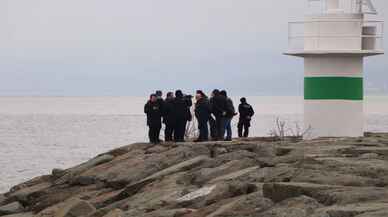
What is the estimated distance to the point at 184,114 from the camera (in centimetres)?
1908

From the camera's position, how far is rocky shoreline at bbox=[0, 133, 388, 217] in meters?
10.7

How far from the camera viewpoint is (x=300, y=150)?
1491 centimetres

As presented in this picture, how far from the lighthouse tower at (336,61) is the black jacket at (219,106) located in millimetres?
2086

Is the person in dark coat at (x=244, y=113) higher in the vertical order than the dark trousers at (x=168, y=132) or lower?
higher

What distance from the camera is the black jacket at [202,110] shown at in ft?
63.4

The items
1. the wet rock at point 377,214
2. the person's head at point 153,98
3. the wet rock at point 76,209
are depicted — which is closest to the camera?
the wet rock at point 377,214

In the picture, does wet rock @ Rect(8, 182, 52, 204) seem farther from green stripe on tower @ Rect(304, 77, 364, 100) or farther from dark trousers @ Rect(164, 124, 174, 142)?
green stripe on tower @ Rect(304, 77, 364, 100)

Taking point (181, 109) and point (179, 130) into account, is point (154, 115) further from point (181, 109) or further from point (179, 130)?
point (179, 130)

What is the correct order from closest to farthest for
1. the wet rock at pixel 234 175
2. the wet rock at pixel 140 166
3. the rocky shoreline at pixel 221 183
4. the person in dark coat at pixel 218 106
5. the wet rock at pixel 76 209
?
the rocky shoreline at pixel 221 183 → the wet rock at pixel 76 209 → the wet rock at pixel 234 175 → the wet rock at pixel 140 166 → the person in dark coat at pixel 218 106

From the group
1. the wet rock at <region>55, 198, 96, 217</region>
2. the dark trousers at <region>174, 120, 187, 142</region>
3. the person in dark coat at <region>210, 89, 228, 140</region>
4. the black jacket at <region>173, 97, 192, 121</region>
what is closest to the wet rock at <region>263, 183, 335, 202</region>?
the wet rock at <region>55, 198, 96, 217</region>

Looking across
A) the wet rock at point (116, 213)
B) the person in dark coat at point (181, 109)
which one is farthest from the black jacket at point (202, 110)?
the wet rock at point (116, 213)

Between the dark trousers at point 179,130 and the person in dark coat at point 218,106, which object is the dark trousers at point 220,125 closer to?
the person in dark coat at point 218,106

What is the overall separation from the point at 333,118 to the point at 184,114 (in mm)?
2921

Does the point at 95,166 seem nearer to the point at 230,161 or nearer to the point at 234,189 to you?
the point at 230,161
